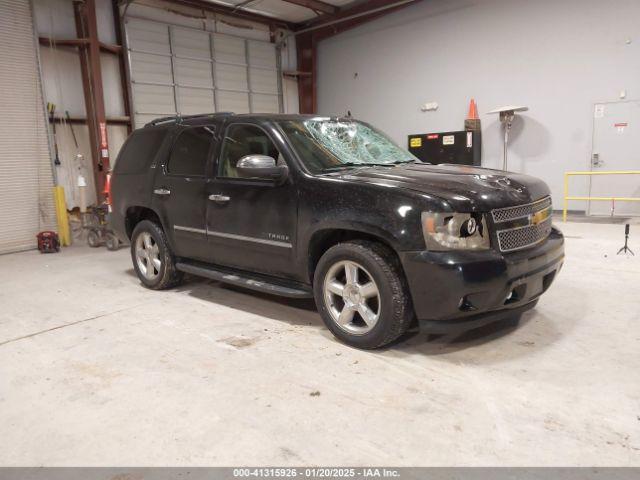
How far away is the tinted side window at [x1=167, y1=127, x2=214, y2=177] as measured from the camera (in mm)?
4098

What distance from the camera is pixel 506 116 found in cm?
935

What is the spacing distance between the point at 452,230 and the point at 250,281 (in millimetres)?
1741

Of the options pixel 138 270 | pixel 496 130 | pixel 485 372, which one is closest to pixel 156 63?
pixel 138 270

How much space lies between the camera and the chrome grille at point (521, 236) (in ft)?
9.33

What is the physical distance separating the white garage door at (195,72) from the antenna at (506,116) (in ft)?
18.7

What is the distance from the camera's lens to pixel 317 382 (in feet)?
8.86

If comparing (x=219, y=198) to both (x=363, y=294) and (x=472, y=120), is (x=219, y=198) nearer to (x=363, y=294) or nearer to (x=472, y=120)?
(x=363, y=294)

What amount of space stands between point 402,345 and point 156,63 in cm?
894

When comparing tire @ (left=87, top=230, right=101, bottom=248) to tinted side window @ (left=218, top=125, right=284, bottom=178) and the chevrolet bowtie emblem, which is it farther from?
the chevrolet bowtie emblem

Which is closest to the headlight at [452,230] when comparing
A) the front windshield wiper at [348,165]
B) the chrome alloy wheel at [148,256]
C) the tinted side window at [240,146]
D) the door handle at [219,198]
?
the front windshield wiper at [348,165]

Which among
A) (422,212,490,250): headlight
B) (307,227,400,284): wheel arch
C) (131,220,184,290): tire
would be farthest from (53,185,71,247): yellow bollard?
(422,212,490,250): headlight

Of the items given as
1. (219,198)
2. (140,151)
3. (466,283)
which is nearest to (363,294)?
(466,283)

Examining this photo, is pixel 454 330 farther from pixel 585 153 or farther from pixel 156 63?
pixel 156 63

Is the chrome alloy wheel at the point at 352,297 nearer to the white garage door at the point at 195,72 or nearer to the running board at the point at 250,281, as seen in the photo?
the running board at the point at 250,281
